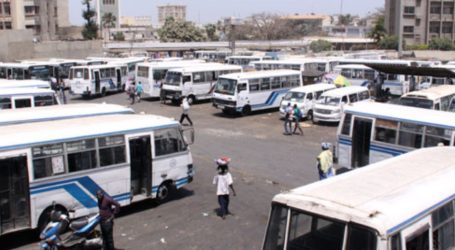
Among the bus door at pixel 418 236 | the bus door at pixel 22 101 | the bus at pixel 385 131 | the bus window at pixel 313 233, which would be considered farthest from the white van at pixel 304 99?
the bus window at pixel 313 233

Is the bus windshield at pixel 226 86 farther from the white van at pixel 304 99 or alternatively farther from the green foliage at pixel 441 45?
the green foliage at pixel 441 45

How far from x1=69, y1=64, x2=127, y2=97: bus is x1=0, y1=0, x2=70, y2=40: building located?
179ft

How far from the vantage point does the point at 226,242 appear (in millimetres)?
11516

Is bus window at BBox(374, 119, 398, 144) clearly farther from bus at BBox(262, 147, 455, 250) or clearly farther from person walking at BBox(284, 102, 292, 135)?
person walking at BBox(284, 102, 292, 135)

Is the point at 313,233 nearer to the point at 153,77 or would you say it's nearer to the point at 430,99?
the point at 430,99

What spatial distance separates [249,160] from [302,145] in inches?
152

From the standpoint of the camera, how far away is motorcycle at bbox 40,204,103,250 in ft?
33.8

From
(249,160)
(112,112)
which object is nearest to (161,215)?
(112,112)

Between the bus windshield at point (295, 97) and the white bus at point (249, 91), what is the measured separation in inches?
72.6

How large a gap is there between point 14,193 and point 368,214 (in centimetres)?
802

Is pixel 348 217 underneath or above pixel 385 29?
underneath

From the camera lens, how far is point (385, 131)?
15695 millimetres

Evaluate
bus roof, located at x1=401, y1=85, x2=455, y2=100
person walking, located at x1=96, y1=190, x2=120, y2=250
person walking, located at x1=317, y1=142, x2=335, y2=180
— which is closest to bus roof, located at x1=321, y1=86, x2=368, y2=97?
bus roof, located at x1=401, y1=85, x2=455, y2=100

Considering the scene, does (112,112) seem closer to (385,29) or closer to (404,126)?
(404,126)
